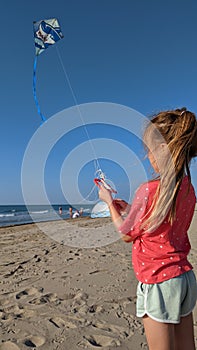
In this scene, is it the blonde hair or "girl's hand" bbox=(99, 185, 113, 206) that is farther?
"girl's hand" bbox=(99, 185, 113, 206)

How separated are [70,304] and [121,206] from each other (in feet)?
8.53

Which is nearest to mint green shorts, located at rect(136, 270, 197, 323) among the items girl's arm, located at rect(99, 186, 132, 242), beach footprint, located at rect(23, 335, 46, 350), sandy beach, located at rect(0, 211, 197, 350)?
girl's arm, located at rect(99, 186, 132, 242)

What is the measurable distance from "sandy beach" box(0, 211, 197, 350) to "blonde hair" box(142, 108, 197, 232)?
183 centimetres

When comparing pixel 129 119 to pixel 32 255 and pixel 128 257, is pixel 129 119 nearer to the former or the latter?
pixel 128 257

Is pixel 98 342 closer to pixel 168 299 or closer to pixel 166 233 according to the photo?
pixel 168 299

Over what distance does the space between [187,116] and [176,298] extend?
0.98 m

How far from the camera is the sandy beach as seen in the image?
2.79 m

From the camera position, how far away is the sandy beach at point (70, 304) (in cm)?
279

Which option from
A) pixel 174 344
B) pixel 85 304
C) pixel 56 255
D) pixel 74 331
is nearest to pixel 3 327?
pixel 74 331

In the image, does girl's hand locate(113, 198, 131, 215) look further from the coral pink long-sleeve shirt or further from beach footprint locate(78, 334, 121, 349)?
beach footprint locate(78, 334, 121, 349)

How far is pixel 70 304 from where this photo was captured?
3.68m

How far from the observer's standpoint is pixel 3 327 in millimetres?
3064

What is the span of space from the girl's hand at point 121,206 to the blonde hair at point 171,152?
0.15m

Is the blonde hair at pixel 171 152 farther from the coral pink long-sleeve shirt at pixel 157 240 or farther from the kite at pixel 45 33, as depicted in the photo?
the kite at pixel 45 33
